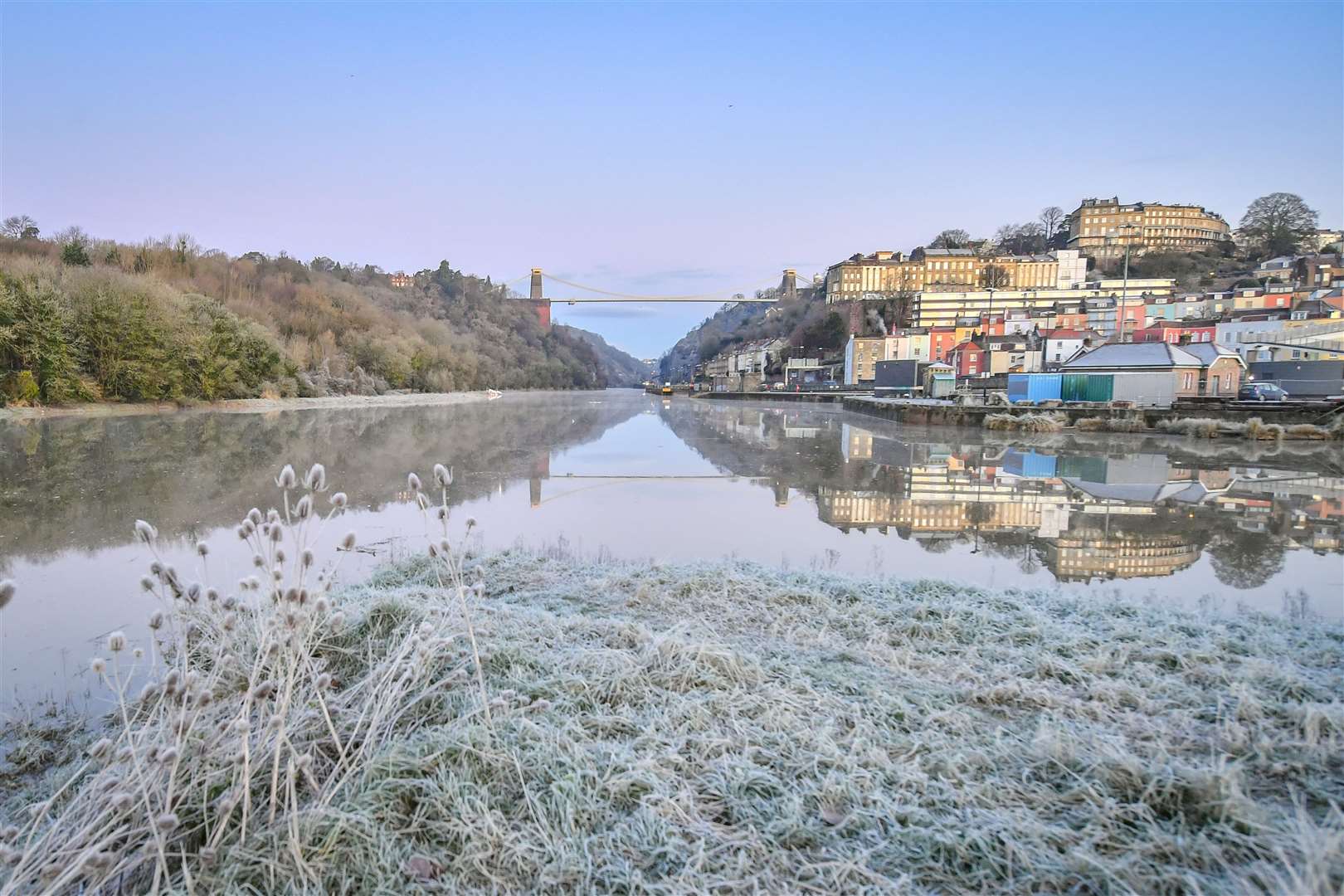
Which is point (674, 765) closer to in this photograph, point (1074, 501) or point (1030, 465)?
point (1074, 501)

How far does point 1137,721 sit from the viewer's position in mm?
2633

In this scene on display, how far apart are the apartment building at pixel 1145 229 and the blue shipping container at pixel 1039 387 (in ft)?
240

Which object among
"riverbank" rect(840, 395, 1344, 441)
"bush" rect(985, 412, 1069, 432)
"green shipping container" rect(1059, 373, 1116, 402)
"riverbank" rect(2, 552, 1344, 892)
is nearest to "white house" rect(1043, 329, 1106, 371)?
"green shipping container" rect(1059, 373, 1116, 402)

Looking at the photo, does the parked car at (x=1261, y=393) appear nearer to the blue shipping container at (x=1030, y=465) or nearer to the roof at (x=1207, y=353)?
the roof at (x=1207, y=353)

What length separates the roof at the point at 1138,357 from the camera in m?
24.2

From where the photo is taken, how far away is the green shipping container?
2480 cm

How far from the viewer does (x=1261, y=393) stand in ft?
81.7

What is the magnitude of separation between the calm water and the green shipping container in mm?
8306

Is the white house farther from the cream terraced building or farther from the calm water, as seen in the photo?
the cream terraced building

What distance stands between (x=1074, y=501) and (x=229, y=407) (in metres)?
33.1

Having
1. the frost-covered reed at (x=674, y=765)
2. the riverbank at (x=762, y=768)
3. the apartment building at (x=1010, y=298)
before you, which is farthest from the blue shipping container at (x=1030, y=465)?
the apartment building at (x=1010, y=298)

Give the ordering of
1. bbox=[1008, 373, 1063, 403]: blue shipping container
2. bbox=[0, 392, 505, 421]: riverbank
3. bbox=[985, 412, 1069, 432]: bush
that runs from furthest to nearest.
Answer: bbox=[1008, 373, 1063, 403]: blue shipping container < bbox=[0, 392, 505, 421]: riverbank < bbox=[985, 412, 1069, 432]: bush

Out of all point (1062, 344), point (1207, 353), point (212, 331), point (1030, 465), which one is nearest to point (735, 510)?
point (1030, 465)

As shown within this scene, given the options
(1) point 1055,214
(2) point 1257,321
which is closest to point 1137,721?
(2) point 1257,321
